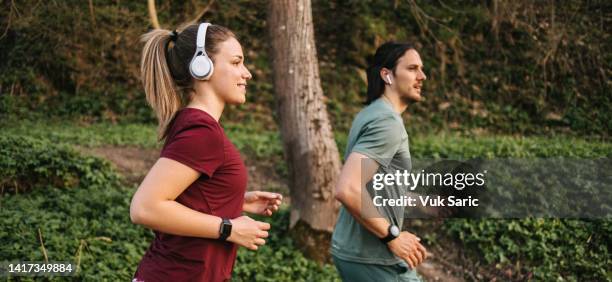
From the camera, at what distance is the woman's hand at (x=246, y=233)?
8.43 ft

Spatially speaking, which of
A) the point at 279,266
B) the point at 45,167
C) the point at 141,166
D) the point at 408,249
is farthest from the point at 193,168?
the point at 141,166

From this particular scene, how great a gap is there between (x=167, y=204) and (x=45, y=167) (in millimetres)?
6435

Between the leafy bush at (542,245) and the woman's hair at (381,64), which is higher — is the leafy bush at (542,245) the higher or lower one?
the lower one

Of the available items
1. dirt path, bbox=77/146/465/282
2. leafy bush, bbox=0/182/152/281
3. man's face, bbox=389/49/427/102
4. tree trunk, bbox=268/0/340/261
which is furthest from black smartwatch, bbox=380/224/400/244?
dirt path, bbox=77/146/465/282

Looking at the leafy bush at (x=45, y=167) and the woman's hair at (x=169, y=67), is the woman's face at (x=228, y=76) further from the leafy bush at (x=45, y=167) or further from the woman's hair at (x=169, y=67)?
the leafy bush at (x=45, y=167)

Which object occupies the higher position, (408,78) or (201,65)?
(408,78)

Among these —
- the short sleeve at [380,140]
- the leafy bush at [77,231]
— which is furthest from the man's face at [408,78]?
the leafy bush at [77,231]

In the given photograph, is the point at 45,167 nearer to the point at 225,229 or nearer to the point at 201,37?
the point at 201,37

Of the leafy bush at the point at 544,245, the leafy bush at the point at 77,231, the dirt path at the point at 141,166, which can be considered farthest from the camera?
the dirt path at the point at 141,166

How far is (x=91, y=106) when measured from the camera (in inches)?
549

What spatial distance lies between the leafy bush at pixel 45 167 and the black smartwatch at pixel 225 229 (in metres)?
6.29

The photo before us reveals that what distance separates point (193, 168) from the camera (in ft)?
8.04

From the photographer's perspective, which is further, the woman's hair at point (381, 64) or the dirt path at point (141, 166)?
the dirt path at point (141, 166)

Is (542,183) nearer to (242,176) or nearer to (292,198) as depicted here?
(292,198)
